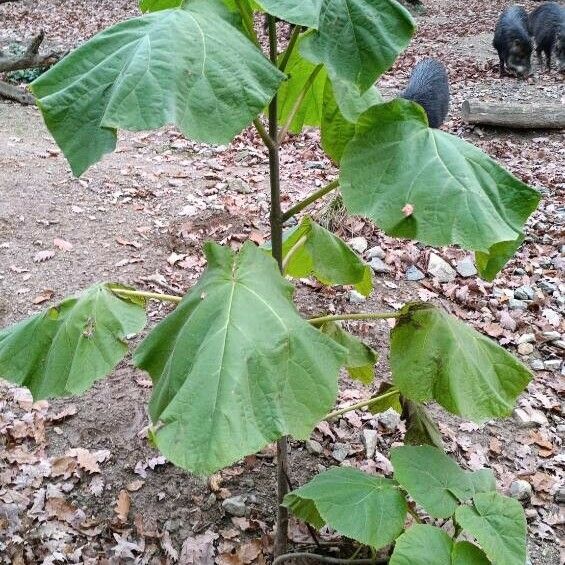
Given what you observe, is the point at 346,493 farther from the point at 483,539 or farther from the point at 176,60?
the point at 176,60

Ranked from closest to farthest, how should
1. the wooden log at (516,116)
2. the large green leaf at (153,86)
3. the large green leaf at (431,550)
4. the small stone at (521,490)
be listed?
the large green leaf at (153,86)
the large green leaf at (431,550)
the small stone at (521,490)
the wooden log at (516,116)

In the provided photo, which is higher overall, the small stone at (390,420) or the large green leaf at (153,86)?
the large green leaf at (153,86)

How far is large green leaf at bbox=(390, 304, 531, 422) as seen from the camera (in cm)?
150

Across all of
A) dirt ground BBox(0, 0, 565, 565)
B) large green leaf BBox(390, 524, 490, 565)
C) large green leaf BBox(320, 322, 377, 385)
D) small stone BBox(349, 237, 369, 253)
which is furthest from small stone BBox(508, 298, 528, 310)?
large green leaf BBox(390, 524, 490, 565)

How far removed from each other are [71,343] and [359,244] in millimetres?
3134

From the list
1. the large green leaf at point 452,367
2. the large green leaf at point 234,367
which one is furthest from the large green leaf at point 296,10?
the large green leaf at point 452,367

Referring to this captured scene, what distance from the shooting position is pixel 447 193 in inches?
49.6

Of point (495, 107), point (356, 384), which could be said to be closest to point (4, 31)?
point (495, 107)

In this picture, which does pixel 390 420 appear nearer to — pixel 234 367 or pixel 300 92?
pixel 300 92

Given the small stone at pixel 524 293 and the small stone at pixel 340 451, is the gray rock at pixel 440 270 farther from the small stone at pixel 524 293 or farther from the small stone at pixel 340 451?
the small stone at pixel 340 451

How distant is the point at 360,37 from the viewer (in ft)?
3.90

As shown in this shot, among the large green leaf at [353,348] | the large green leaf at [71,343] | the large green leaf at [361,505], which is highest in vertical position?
the large green leaf at [71,343]

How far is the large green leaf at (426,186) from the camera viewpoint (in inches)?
48.6

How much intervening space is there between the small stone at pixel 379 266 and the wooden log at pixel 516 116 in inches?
121
